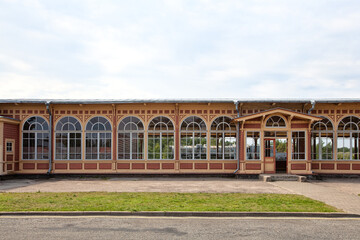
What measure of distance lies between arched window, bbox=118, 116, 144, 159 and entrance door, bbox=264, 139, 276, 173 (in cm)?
716

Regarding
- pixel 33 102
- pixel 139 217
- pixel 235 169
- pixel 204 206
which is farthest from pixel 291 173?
pixel 33 102

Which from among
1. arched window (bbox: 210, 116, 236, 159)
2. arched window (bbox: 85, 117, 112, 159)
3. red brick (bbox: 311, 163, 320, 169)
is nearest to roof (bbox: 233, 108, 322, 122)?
arched window (bbox: 210, 116, 236, 159)

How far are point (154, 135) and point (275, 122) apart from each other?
22.9ft

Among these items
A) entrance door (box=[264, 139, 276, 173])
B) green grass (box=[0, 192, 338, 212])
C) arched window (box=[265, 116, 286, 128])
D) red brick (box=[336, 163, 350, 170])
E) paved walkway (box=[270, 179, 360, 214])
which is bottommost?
paved walkway (box=[270, 179, 360, 214])

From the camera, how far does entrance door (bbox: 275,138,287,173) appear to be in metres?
19.8

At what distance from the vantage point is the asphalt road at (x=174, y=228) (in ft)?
24.6

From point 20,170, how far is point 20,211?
11991mm

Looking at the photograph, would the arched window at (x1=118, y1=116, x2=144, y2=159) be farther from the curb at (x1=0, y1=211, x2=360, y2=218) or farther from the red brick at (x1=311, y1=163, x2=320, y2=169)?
the curb at (x1=0, y1=211, x2=360, y2=218)

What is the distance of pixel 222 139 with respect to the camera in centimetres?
2056

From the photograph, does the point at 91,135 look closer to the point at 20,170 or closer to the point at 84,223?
the point at 20,170

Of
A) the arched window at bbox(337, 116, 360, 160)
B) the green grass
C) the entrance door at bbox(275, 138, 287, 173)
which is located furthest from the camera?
the arched window at bbox(337, 116, 360, 160)

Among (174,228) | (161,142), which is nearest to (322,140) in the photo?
(161,142)

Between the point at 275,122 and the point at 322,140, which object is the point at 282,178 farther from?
the point at 322,140

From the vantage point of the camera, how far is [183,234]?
7621 millimetres
